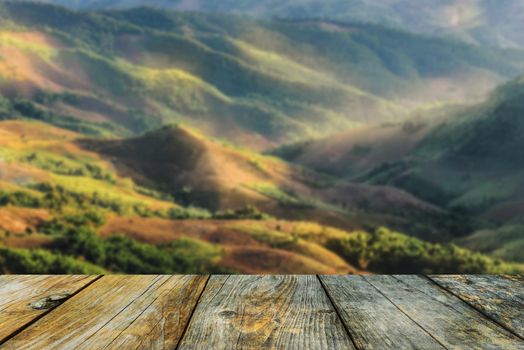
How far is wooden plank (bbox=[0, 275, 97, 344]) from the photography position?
170cm

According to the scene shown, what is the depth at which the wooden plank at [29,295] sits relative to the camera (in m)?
1.70

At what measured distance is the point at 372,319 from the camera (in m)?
1.67

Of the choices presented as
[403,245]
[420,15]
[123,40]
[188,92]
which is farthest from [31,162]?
[420,15]

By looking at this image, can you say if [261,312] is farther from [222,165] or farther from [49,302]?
[222,165]

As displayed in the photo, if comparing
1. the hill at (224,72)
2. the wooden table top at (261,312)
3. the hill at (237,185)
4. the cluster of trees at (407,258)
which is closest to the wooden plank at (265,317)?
the wooden table top at (261,312)

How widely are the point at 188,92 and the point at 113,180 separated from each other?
34662 millimetres

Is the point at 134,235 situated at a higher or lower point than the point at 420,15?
lower

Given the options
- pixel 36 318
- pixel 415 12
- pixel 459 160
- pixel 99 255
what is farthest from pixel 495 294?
pixel 415 12

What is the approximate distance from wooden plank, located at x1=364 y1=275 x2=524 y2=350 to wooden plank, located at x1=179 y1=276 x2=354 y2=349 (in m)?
0.25

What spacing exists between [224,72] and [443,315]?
6408cm

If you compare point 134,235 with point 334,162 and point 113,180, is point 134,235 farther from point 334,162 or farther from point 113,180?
point 334,162

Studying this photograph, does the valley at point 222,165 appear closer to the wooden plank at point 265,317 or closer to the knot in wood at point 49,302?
the knot in wood at point 49,302

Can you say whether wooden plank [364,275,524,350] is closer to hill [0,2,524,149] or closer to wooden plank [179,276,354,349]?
wooden plank [179,276,354,349]

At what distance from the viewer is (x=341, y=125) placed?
59469mm
